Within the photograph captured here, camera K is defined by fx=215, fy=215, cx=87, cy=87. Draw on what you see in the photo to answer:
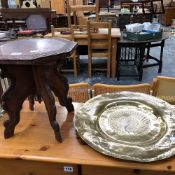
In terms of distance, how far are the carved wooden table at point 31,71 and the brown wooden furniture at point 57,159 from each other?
0.20ft

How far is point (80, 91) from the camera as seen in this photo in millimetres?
1495

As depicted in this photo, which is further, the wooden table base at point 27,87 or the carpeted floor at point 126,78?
the carpeted floor at point 126,78

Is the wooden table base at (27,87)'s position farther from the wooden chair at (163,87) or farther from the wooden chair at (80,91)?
the wooden chair at (163,87)

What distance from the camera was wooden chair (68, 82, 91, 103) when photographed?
4.85 ft

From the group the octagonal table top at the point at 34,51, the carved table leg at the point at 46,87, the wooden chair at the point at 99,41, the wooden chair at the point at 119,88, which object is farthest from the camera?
the wooden chair at the point at 99,41

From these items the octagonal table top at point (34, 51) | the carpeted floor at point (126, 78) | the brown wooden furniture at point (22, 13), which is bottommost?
the carpeted floor at point (126, 78)

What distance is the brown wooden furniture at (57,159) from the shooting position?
2.77 feet

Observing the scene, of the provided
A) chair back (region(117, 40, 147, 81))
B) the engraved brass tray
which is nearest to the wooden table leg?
the engraved brass tray

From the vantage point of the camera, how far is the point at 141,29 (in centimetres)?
330

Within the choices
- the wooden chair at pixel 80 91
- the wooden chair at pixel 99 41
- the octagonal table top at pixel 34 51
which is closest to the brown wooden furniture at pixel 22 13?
the wooden chair at pixel 99 41

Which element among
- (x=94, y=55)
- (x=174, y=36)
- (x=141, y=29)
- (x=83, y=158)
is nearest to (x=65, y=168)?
(x=83, y=158)

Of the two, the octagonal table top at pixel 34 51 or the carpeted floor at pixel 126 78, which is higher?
the octagonal table top at pixel 34 51

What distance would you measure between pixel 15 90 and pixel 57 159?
0.35 m

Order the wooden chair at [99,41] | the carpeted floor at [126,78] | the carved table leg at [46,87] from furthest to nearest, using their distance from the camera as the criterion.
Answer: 1. the carpeted floor at [126,78]
2. the wooden chair at [99,41]
3. the carved table leg at [46,87]
